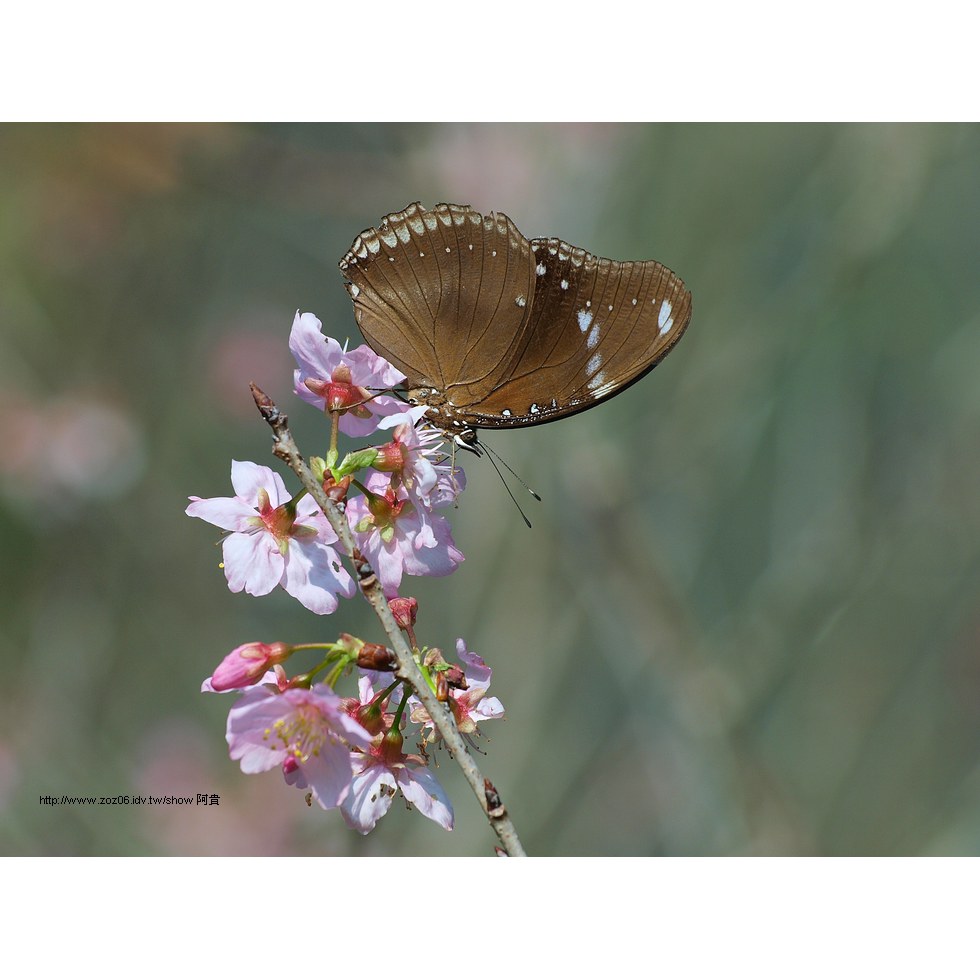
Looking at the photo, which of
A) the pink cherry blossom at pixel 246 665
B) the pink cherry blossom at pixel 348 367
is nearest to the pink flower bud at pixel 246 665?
the pink cherry blossom at pixel 246 665

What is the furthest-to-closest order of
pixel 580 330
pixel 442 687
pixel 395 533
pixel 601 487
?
1. pixel 601 487
2. pixel 580 330
3. pixel 395 533
4. pixel 442 687

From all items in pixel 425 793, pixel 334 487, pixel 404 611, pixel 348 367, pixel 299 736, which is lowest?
pixel 425 793

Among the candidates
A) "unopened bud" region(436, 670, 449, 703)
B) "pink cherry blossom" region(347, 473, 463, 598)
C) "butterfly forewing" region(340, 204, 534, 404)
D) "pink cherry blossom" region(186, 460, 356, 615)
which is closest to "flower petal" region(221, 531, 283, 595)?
"pink cherry blossom" region(186, 460, 356, 615)

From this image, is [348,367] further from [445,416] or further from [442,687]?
[442,687]

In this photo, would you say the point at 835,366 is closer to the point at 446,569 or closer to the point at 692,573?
the point at 692,573

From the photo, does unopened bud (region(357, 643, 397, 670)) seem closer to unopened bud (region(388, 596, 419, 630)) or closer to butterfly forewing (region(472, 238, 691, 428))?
unopened bud (region(388, 596, 419, 630))

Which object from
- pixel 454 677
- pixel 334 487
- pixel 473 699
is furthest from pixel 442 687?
pixel 334 487
